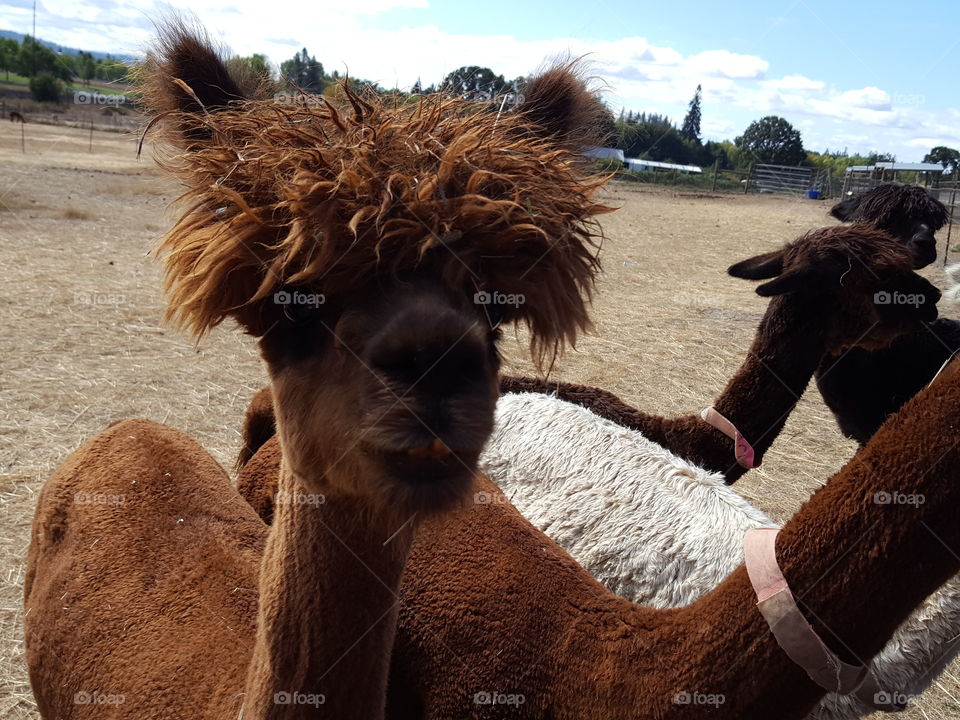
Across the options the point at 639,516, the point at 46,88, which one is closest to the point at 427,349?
the point at 639,516

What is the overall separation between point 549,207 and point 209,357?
6.34 metres

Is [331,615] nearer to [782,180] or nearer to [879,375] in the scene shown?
[879,375]

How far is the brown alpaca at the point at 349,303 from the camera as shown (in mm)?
1483

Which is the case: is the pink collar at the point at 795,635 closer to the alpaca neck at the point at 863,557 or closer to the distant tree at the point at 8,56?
the alpaca neck at the point at 863,557

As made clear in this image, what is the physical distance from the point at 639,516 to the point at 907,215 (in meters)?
3.89

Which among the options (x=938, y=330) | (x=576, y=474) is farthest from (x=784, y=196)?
(x=576, y=474)

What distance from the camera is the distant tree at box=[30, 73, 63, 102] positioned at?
4341 cm

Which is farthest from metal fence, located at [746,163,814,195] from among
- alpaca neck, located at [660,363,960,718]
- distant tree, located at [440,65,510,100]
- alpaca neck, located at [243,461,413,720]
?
alpaca neck, located at [243,461,413,720]

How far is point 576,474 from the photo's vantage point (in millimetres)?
3410

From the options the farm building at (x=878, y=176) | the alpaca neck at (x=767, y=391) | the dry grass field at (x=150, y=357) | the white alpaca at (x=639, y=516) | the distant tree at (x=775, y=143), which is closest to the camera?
the white alpaca at (x=639, y=516)

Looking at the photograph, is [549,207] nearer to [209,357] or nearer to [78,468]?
[78,468]

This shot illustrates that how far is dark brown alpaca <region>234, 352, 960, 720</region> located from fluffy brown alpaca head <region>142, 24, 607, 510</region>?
372mm

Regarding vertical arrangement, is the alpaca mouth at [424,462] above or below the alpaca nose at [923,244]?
below

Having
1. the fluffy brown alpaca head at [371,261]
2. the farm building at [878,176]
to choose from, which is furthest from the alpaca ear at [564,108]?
the farm building at [878,176]
